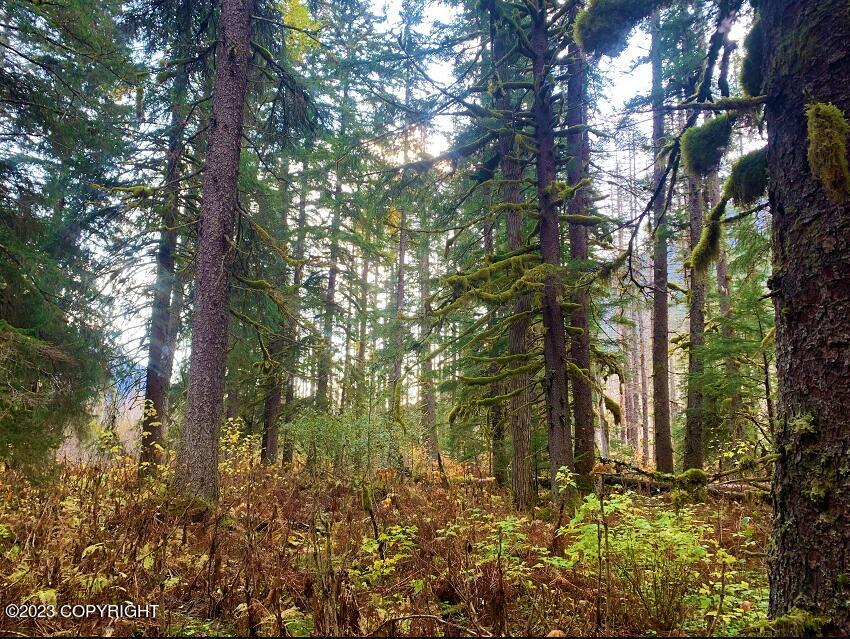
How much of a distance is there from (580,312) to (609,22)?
6.40 metres

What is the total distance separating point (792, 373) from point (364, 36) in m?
10.4

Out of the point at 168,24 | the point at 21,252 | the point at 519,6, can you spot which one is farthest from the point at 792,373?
the point at 168,24

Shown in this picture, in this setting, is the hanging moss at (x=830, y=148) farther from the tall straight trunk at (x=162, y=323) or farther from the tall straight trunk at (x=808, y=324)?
the tall straight trunk at (x=162, y=323)

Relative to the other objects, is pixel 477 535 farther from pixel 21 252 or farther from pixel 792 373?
pixel 21 252

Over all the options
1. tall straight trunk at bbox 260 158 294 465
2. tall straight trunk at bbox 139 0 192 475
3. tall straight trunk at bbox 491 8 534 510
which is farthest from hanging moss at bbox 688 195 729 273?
tall straight trunk at bbox 260 158 294 465

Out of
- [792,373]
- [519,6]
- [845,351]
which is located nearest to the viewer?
[845,351]

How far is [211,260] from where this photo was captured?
23.7 ft

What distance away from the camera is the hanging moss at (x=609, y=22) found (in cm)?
377

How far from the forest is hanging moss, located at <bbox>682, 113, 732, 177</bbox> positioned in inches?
0.9

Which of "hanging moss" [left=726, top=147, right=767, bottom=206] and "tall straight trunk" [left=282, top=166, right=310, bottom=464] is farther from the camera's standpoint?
"tall straight trunk" [left=282, top=166, right=310, bottom=464]

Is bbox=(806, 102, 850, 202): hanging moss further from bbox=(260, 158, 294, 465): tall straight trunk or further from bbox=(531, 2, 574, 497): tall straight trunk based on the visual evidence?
bbox=(260, 158, 294, 465): tall straight trunk

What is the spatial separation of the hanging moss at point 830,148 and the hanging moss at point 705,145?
88cm

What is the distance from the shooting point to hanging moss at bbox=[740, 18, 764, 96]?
3152 millimetres

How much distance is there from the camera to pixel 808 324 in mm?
2475
